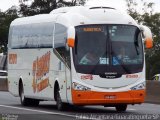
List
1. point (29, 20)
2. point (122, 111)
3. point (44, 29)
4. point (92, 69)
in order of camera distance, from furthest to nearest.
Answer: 1. point (29, 20)
2. point (44, 29)
3. point (122, 111)
4. point (92, 69)

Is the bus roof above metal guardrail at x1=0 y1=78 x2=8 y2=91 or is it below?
above

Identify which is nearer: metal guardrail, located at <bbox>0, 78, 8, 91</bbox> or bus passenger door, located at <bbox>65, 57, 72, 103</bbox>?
bus passenger door, located at <bbox>65, 57, 72, 103</bbox>

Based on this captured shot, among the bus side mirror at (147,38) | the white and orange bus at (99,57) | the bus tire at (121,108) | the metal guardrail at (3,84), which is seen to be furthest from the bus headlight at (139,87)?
the metal guardrail at (3,84)

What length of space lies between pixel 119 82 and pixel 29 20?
22.7 feet

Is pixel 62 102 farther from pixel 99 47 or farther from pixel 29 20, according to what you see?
pixel 29 20

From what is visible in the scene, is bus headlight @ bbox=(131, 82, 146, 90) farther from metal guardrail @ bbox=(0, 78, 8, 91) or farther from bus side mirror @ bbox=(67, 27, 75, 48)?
metal guardrail @ bbox=(0, 78, 8, 91)

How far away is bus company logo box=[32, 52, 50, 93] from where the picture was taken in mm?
25877

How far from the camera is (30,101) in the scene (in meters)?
29.0

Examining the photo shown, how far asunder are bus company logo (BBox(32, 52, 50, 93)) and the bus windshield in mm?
2990

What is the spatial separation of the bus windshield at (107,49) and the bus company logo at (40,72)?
9.81 feet

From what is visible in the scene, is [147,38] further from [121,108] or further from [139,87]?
[121,108]

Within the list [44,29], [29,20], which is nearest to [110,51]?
[44,29]

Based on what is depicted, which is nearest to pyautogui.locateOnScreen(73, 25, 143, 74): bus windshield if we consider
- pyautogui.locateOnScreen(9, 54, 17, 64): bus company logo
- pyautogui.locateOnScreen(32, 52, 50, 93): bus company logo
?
pyautogui.locateOnScreen(32, 52, 50, 93): bus company logo

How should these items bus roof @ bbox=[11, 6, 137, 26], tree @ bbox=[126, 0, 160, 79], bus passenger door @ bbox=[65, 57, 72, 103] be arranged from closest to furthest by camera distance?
bus passenger door @ bbox=[65, 57, 72, 103] → bus roof @ bbox=[11, 6, 137, 26] → tree @ bbox=[126, 0, 160, 79]
